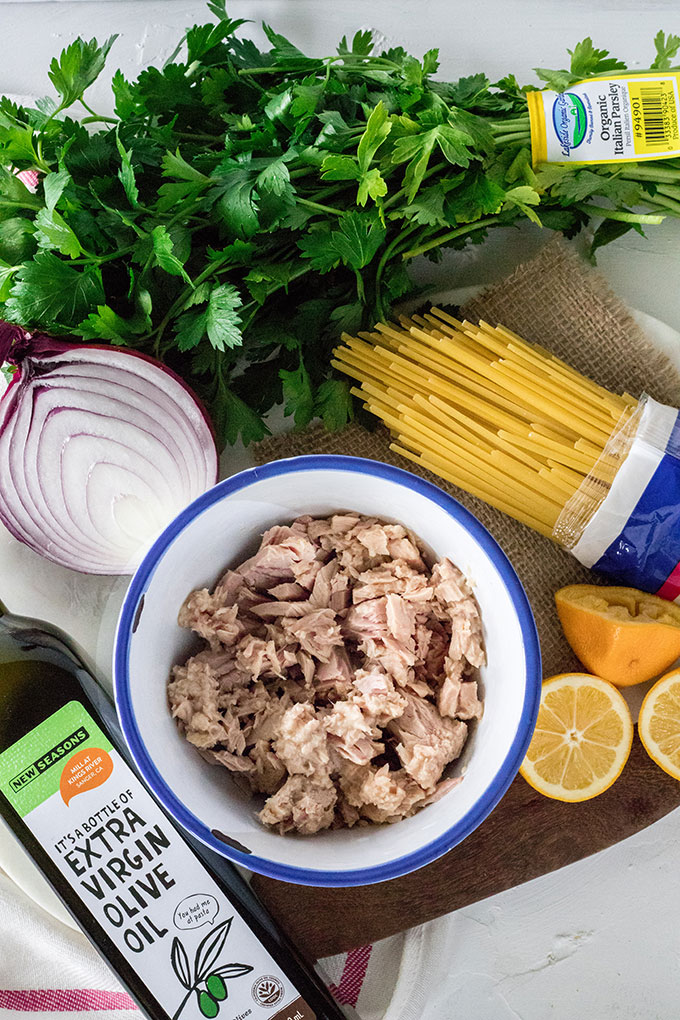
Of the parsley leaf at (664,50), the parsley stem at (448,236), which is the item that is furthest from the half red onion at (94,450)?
the parsley leaf at (664,50)

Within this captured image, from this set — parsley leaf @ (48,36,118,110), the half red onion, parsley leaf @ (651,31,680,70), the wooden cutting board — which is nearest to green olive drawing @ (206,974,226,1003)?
the wooden cutting board

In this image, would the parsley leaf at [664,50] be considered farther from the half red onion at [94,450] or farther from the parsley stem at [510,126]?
the half red onion at [94,450]

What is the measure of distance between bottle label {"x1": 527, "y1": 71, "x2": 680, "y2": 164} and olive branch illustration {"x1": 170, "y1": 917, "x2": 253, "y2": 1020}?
117 centimetres

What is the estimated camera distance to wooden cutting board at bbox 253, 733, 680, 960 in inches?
49.1

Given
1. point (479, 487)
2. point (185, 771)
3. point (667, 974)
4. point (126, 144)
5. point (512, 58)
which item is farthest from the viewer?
point (512, 58)

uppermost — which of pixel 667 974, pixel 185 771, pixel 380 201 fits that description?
pixel 380 201

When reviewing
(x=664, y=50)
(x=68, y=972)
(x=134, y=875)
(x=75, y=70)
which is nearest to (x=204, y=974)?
(x=134, y=875)

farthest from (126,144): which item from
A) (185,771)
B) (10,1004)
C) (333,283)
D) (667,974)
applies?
(667,974)

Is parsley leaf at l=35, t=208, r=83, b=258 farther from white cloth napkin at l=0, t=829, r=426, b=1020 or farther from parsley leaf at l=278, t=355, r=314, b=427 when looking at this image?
white cloth napkin at l=0, t=829, r=426, b=1020

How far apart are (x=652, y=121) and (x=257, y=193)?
593 mm

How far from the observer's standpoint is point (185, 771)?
102cm

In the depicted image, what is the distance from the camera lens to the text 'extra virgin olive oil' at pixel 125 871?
42.9 inches

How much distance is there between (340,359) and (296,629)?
0.43 meters

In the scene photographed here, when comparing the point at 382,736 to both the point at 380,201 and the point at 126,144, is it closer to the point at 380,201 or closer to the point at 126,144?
the point at 380,201
